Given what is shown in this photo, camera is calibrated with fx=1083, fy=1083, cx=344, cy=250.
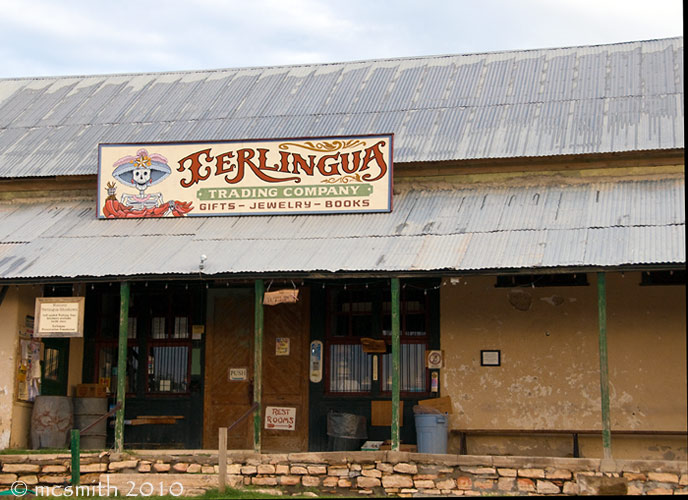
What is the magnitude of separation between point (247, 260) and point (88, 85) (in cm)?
804

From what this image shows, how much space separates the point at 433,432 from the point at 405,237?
2.67 meters

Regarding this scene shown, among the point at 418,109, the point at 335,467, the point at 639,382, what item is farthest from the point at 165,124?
the point at 639,382

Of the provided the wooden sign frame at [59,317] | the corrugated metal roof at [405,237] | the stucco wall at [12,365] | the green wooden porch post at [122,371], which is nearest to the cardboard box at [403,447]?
the corrugated metal roof at [405,237]

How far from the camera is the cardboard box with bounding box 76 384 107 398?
1644cm

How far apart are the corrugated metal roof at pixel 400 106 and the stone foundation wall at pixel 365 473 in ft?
16.1

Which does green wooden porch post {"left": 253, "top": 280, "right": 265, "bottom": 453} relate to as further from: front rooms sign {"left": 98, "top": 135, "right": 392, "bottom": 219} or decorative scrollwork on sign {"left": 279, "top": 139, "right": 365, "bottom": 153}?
decorative scrollwork on sign {"left": 279, "top": 139, "right": 365, "bottom": 153}

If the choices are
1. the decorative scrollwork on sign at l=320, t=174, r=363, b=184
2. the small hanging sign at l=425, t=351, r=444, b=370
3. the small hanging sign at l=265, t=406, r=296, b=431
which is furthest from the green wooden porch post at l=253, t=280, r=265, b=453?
the small hanging sign at l=425, t=351, r=444, b=370

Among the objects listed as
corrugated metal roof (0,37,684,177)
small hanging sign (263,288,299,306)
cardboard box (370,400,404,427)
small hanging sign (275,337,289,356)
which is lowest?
cardboard box (370,400,404,427)

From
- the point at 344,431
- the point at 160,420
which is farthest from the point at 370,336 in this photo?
the point at 160,420

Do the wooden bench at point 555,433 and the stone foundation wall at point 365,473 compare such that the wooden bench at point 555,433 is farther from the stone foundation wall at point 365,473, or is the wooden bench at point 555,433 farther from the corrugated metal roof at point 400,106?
the corrugated metal roof at point 400,106

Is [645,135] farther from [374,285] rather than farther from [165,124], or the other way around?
[165,124]

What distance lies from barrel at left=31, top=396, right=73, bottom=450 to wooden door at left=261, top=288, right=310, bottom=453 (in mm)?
2884

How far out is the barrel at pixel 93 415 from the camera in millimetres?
15912

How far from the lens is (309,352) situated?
53.4ft
